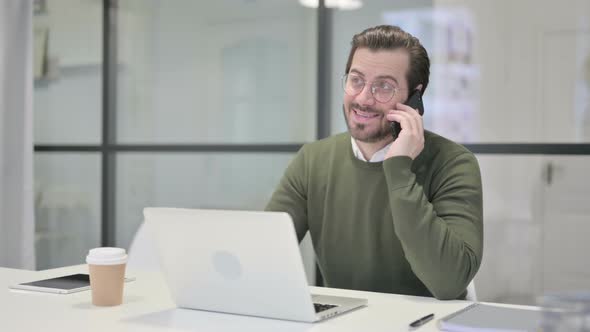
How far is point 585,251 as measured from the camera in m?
2.66

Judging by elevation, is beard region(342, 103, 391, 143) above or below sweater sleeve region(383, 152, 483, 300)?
above

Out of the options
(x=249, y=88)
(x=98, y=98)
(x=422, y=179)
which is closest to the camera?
(x=422, y=179)

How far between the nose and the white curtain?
231 cm

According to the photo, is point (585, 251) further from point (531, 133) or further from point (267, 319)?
point (267, 319)

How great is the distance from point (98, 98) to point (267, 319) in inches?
114

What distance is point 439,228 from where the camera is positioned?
5.58 ft

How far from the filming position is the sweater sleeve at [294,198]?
2.17m

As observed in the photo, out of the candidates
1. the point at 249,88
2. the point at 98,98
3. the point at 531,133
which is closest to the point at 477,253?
the point at 531,133

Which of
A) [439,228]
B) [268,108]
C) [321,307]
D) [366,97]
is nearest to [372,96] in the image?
[366,97]

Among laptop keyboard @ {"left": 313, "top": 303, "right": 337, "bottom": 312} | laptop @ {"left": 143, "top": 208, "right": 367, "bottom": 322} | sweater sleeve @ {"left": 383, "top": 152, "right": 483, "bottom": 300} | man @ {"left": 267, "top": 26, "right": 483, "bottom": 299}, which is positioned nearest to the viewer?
laptop @ {"left": 143, "top": 208, "right": 367, "bottom": 322}

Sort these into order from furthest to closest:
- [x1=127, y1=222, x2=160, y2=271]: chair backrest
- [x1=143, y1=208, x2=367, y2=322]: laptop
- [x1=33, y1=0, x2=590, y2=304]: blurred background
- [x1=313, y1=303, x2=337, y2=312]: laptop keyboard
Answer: [x1=33, y1=0, x2=590, y2=304]: blurred background < [x1=127, y1=222, x2=160, y2=271]: chair backrest < [x1=313, y1=303, x2=337, y2=312]: laptop keyboard < [x1=143, y1=208, x2=367, y2=322]: laptop

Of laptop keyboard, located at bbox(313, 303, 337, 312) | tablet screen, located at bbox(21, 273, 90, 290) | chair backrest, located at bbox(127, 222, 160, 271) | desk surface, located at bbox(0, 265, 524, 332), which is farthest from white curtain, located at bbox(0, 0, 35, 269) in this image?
laptop keyboard, located at bbox(313, 303, 337, 312)

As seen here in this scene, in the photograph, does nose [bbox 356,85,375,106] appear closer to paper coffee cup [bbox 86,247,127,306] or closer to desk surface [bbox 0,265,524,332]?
desk surface [bbox 0,265,524,332]

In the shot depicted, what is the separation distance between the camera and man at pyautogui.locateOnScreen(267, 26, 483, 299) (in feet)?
6.19
